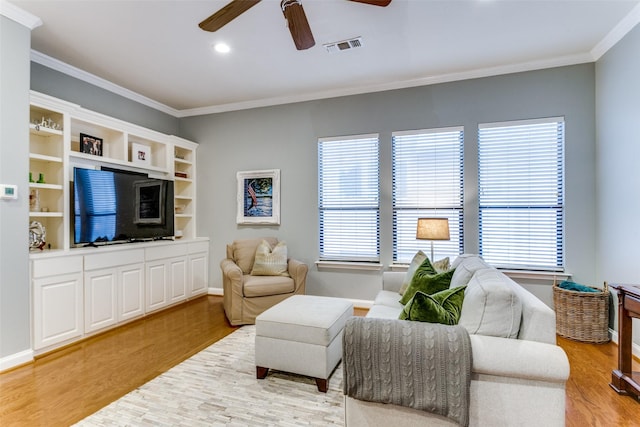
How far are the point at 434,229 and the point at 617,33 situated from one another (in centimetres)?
238

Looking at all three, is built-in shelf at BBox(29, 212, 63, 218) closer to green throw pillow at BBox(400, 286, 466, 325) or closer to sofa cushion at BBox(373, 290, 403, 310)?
sofa cushion at BBox(373, 290, 403, 310)

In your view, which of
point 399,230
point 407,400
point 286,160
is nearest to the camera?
point 407,400

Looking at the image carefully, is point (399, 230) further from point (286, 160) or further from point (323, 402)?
point (323, 402)

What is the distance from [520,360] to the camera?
1417mm

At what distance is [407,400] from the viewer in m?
1.48

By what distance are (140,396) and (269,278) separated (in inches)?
70.2

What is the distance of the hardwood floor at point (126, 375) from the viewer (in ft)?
6.44

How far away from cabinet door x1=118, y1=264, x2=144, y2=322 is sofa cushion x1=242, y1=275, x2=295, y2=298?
50.2 inches

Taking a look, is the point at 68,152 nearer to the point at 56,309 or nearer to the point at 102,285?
the point at 102,285

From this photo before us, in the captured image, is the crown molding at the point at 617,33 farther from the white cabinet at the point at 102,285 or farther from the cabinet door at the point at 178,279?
the cabinet door at the point at 178,279

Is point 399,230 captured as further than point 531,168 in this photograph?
Yes

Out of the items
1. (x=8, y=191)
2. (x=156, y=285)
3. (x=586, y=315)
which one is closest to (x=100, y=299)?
(x=156, y=285)

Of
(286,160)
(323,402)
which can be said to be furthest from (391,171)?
(323,402)

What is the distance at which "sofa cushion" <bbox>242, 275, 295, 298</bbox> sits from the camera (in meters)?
3.53
